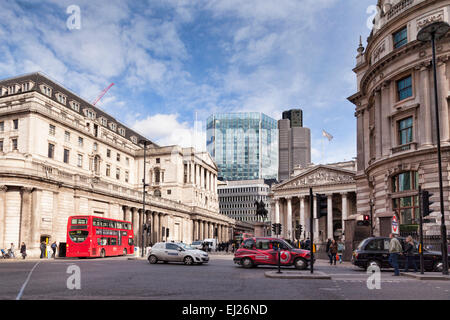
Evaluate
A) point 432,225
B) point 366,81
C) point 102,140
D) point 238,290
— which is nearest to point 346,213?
point 102,140

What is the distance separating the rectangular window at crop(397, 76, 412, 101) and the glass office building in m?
154

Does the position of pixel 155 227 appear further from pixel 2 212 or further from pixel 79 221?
pixel 79 221

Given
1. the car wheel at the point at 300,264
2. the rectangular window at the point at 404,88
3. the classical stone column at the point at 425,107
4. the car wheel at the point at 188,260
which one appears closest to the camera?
the car wheel at the point at 300,264

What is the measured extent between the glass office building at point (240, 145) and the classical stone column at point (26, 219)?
147355mm

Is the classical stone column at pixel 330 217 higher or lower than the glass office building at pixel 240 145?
lower

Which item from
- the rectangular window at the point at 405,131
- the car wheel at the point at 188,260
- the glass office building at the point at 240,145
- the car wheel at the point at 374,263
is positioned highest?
the glass office building at the point at 240,145

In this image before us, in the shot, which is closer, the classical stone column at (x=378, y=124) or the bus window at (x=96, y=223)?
the classical stone column at (x=378, y=124)

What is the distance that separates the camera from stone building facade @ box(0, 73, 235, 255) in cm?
4331

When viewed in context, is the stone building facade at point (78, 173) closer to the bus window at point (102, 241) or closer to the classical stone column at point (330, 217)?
the bus window at point (102, 241)

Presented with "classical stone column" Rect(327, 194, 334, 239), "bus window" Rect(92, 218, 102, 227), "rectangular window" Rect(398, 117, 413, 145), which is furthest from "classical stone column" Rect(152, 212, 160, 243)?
"rectangular window" Rect(398, 117, 413, 145)

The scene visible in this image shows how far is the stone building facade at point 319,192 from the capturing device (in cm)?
9388

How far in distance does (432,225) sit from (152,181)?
66.0 meters

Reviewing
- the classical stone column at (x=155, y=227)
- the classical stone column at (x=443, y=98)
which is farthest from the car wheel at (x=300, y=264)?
the classical stone column at (x=155, y=227)

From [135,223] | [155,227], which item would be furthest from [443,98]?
[155,227]
